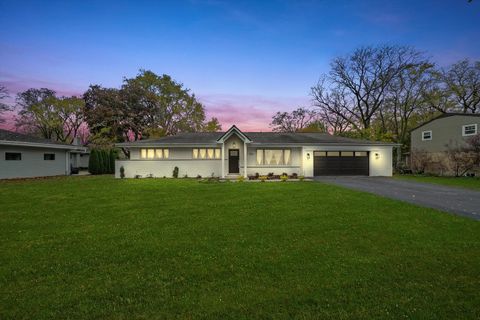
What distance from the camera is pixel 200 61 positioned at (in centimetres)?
2138

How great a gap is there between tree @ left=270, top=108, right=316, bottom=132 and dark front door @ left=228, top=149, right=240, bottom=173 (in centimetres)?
3162

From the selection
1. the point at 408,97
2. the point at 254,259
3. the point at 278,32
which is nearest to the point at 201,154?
the point at 278,32

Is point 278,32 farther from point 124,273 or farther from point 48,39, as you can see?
point 124,273

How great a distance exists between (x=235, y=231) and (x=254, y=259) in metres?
1.64

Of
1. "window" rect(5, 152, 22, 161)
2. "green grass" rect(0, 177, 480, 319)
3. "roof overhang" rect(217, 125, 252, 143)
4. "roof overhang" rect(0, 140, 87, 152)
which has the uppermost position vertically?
"roof overhang" rect(217, 125, 252, 143)

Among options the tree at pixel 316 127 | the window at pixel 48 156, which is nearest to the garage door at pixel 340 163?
the tree at pixel 316 127

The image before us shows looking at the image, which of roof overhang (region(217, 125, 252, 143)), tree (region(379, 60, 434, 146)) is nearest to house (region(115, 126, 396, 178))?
roof overhang (region(217, 125, 252, 143))

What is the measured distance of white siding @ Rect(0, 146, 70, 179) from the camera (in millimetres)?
19312

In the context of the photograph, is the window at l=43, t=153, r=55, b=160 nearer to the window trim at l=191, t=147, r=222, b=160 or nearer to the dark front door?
the window trim at l=191, t=147, r=222, b=160

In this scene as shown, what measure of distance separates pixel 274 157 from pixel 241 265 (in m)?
17.3

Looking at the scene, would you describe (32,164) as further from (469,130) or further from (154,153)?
(469,130)

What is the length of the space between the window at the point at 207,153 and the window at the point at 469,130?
74.8ft

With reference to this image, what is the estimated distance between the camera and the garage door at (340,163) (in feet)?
68.8

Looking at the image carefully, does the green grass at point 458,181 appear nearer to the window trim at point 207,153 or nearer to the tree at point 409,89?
the tree at point 409,89
